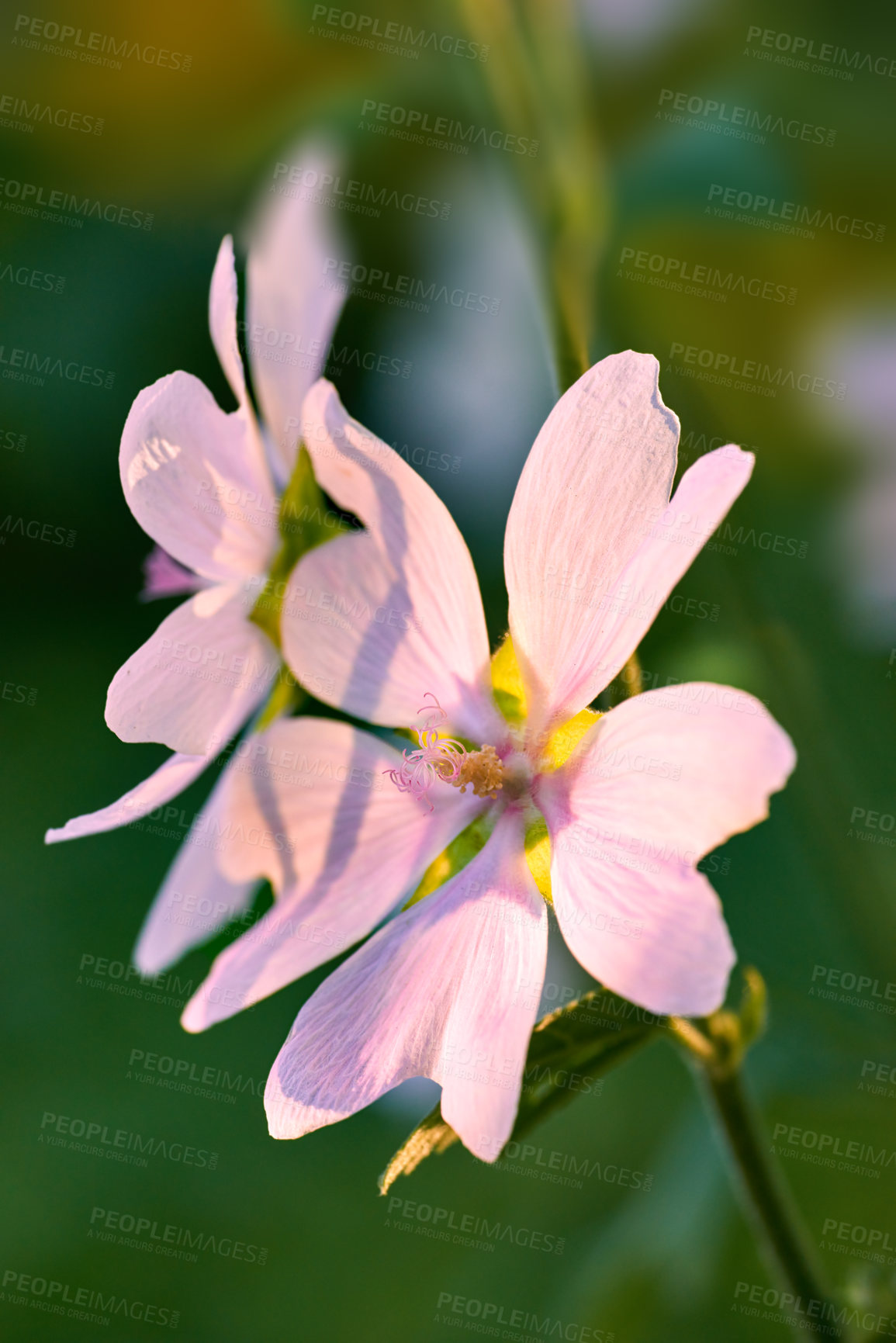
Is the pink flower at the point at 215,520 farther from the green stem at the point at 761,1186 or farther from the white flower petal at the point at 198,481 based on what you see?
the green stem at the point at 761,1186

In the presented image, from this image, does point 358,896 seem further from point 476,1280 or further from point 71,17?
point 71,17

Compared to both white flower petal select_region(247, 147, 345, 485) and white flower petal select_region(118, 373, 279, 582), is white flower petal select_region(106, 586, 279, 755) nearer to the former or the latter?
white flower petal select_region(118, 373, 279, 582)

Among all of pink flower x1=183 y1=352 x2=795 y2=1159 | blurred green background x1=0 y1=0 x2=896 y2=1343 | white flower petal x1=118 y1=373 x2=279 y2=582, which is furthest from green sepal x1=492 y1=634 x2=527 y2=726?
blurred green background x1=0 y1=0 x2=896 y2=1343

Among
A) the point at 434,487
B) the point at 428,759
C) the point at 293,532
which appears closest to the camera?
the point at 428,759

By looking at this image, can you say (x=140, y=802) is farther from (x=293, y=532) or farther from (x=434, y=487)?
(x=434, y=487)

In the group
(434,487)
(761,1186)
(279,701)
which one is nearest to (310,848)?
(279,701)
